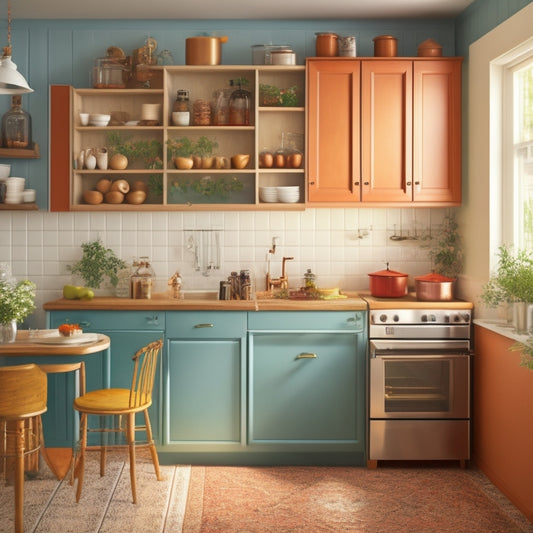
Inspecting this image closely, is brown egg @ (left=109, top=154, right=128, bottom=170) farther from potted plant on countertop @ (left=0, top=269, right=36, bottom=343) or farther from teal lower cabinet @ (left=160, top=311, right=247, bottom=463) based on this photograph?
potted plant on countertop @ (left=0, top=269, right=36, bottom=343)

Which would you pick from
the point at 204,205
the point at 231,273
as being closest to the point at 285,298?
the point at 231,273

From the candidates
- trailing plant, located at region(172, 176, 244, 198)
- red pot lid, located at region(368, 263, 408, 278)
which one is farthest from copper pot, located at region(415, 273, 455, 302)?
trailing plant, located at region(172, 176, 244, 198)

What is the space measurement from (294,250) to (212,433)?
1.50 m

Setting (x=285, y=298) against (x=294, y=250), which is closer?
(x=285, y=298)

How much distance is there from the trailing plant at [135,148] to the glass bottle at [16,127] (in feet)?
1.92

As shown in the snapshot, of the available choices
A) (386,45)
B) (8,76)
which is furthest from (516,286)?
(8,76)

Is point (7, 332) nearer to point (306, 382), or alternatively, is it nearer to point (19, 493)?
point (19, 493)

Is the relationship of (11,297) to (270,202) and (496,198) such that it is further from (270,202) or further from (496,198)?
(496,198)

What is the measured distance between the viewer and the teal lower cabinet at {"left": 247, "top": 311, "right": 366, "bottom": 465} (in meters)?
4.82

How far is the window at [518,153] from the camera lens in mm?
4438

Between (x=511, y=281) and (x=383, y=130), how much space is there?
1.55 m

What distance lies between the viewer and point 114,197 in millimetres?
5234

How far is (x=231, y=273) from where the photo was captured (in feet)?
17.1

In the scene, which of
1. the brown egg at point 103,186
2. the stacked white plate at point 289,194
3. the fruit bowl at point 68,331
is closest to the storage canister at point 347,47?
the stacked white plate at point 289,194
